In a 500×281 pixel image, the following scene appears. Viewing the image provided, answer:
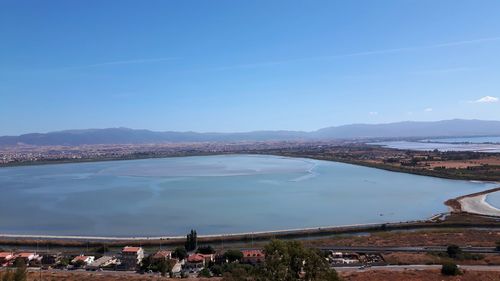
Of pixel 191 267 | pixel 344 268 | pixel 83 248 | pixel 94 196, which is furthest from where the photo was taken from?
pixel 94 196

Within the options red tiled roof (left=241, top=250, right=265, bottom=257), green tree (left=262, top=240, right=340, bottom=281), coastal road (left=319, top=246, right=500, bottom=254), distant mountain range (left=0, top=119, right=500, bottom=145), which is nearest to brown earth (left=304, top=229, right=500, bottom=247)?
coastal road (left=319, top=246, right=500, bottom=254)

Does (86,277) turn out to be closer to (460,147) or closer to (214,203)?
(214,203)

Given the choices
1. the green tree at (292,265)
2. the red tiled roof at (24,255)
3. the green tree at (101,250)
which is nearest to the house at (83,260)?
the green tree at (101,250)

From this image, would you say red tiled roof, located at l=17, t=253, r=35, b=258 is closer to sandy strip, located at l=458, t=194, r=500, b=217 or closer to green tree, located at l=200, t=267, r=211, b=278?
green tree, located at l=200, t=267, r=211, b=278

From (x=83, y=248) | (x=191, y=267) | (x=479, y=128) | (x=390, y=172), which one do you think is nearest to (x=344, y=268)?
(x=191, y=267)

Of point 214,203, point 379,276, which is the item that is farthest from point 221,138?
point 379,276

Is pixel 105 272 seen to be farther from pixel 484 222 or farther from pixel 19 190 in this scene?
pixel 19 190
